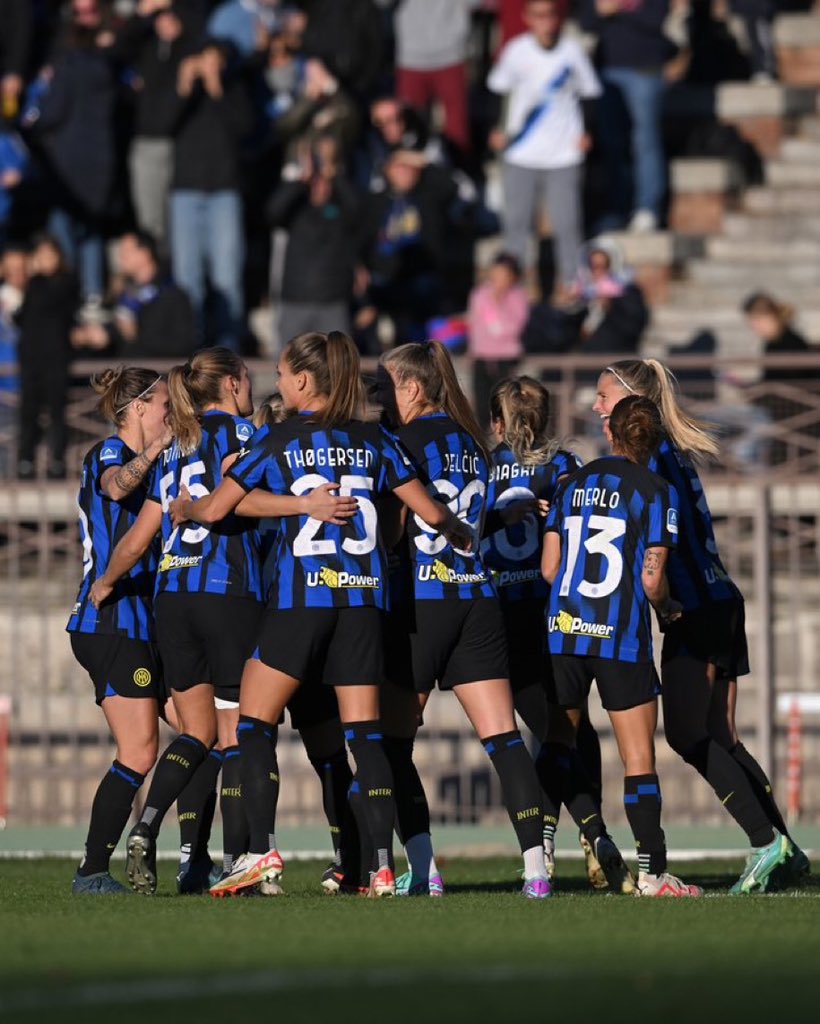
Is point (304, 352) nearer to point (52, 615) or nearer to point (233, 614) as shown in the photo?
point (233, 614)

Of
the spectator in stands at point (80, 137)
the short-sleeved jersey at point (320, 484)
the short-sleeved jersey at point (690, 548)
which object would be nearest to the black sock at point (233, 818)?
the short-sleeved jersey at point (320, 484)

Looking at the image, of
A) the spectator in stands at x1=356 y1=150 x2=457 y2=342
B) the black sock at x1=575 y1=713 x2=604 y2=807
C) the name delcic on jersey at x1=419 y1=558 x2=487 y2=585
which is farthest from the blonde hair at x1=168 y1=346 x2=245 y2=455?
the spectator in stands at x1=356 y1=150 x2=457 y2=342

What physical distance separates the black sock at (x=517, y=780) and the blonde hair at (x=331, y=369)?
1.31m

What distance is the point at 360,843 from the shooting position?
9.87m

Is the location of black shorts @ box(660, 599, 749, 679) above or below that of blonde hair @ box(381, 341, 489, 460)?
below

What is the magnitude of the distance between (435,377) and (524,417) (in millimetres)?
714

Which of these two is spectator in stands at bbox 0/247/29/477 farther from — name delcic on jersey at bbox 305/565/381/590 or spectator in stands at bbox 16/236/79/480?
name delcic on jersey at bbox 305/565/381/590

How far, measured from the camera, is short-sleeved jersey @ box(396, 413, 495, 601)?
9445 millimetres

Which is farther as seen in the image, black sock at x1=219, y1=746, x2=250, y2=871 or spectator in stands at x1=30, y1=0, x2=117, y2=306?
spectator in stands at x1=30, y1=0, x2=117, y2=306

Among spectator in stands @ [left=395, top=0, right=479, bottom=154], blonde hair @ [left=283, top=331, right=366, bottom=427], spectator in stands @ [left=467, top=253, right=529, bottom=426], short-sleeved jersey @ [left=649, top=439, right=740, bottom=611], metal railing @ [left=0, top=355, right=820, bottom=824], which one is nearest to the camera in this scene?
blonde hair @ [left=283, top=331, right=366, bottom=427]

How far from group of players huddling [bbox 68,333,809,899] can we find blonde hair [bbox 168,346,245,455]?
1 centimetres

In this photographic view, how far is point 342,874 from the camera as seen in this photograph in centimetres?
992

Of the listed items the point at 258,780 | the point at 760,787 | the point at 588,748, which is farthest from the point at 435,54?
the point at 258,780

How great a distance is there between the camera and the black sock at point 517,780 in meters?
9.29
